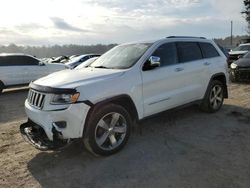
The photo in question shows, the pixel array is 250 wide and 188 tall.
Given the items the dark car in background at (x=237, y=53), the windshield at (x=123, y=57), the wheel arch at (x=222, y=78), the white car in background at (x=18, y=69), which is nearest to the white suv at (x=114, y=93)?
the windshield at (x=123, y=57)

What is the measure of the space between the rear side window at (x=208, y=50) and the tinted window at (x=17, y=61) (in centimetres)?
947

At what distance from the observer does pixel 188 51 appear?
644 centimetres

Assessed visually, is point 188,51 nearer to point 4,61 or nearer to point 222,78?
point 222,78

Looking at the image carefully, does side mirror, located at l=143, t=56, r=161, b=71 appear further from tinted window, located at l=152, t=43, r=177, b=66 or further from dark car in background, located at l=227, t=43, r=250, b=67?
dark car in background, located at l=227, t=43, r=250, b=67

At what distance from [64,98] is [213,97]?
13.6 feet

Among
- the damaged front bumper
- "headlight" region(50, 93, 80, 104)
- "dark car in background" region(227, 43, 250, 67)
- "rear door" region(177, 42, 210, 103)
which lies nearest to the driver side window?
"rear door" region(177, 42, 210, 103)

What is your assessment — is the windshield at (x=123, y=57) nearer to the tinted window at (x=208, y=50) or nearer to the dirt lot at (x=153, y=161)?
the dirt lot at (x=153, y=161)

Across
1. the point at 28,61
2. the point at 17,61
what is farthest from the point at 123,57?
the point at 28,61

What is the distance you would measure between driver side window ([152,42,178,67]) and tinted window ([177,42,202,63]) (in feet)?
0.58

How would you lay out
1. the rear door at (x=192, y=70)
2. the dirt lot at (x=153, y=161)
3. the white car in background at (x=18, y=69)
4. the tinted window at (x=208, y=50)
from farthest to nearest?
1. the white car in background at (x=18, y=69)
2. the tinted window at (x=208, y=50)
3. the rear door at (x=192, y=70)
4. the dirt lot at (x=153, y=161)

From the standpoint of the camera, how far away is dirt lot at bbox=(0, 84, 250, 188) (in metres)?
3.98

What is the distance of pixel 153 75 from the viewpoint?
5352mm

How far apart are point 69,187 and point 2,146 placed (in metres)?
2.22

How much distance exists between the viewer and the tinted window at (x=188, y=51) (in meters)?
6.20
